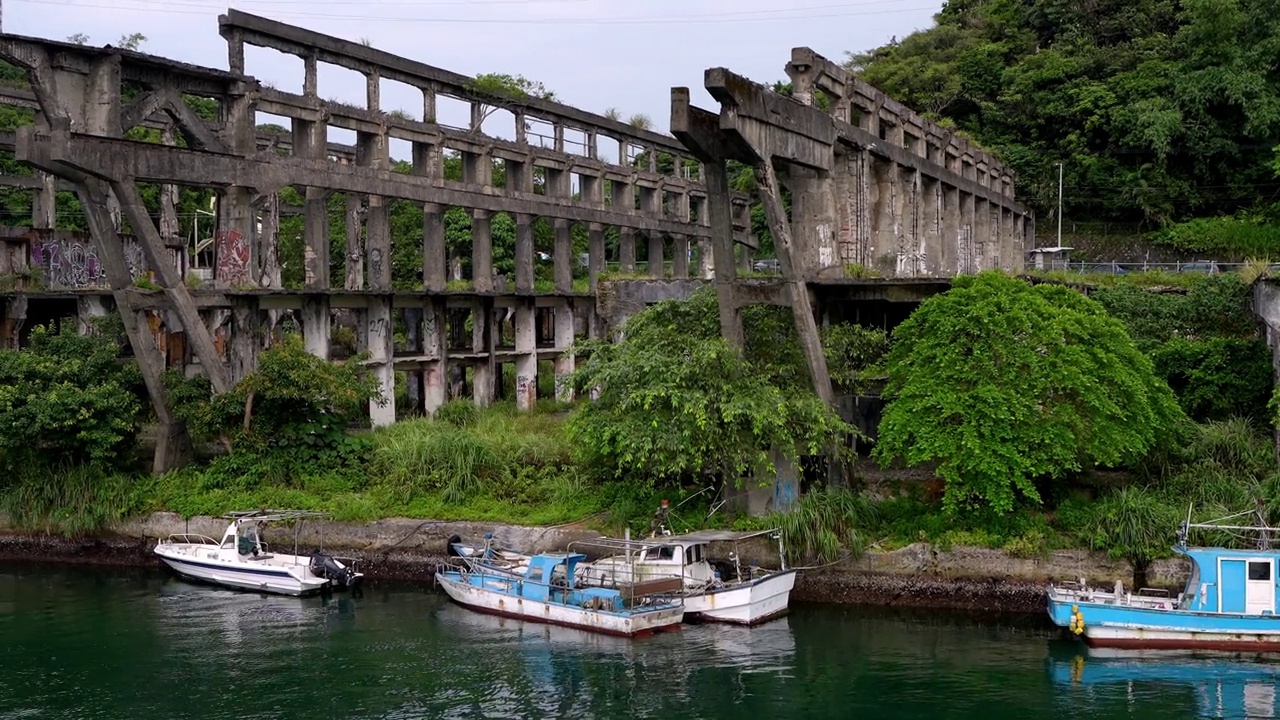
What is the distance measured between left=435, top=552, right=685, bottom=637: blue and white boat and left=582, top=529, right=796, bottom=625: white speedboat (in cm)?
33

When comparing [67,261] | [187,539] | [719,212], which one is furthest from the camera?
[67,261]

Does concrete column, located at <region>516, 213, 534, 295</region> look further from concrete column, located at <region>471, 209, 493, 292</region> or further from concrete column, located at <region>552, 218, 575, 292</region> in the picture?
concrete column, located at <region>471, 209, 493, 292</region>

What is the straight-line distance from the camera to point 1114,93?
A: 5400 centimetres

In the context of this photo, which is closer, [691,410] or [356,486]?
[691,410]

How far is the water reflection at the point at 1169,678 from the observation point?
1719cm

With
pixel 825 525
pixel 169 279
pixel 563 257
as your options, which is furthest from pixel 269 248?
pixel 825 525

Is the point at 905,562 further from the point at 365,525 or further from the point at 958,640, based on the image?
the point at 365,525

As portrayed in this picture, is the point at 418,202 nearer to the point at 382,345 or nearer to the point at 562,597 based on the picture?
the point at 382,345

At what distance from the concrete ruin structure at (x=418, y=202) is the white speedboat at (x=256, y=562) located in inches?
135

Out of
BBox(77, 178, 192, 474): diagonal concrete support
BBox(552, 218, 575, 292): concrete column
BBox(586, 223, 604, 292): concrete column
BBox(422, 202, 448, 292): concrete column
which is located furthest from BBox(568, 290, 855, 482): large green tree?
BBox(586, 223, 604, 292): concrete column

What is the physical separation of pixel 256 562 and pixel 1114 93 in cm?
4371

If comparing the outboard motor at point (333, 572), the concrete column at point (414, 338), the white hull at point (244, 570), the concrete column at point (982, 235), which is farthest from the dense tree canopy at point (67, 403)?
the concrete column at point (982, 235)

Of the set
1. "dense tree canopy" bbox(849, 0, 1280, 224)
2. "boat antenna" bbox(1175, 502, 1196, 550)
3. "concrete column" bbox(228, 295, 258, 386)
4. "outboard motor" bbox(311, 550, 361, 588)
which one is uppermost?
"dense tree canopy" bbox(849, 0, 1280, 224)

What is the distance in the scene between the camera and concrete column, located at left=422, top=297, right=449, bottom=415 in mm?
34281
